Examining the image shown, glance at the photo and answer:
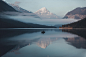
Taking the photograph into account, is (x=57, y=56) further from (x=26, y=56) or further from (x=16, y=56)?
(x=16, y=56)

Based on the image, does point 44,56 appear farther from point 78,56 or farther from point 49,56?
point 78,56

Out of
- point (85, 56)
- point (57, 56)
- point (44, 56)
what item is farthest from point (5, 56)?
point (85, 56)

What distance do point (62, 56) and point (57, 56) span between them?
2.70ft

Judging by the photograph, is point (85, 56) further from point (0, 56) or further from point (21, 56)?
point (0, 56)

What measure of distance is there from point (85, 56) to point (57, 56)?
4591mm

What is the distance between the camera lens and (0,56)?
1470 centimetres

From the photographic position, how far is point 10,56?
15078 millimetres

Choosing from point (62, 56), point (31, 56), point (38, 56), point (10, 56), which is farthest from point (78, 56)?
point (10, 56)

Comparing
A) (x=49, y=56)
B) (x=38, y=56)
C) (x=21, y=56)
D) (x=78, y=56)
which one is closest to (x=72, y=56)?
(x=78, y=56)

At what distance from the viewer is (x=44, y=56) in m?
15.2

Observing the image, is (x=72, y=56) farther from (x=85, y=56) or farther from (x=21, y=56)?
(x=21, y=56)

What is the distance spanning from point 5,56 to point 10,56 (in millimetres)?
757

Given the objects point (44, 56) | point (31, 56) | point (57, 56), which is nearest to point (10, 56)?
point (31, 56)

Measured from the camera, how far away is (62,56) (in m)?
15.3
